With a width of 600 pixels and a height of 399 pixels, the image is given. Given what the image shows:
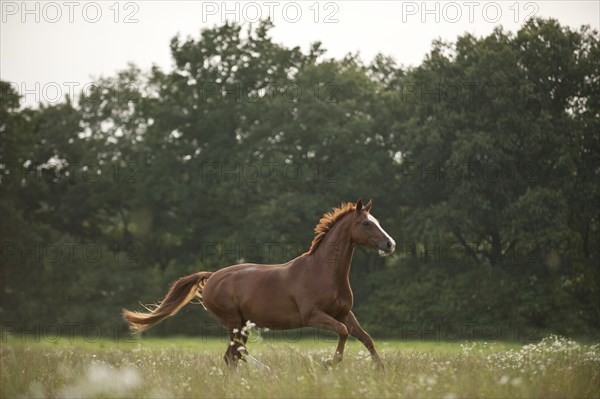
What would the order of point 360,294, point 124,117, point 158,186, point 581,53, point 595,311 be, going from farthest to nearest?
point 124,117
point 158,186
point 360,294
point 581,53
point 595,311

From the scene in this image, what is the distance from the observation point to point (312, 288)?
11.2 metres

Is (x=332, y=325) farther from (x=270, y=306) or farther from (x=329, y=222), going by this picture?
(x=329, y=222)

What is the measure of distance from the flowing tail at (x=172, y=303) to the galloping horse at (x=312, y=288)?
0.32 m

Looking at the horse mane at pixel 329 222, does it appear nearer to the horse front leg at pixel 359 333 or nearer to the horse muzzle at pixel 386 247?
the horse muzzle at pixel 386 247

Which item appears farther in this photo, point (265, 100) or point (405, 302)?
point (265, 100)

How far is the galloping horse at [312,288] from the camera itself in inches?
433

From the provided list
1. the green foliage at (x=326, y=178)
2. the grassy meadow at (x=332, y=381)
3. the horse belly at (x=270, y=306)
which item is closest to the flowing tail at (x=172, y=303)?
the horse belly at (x=270, y=306)

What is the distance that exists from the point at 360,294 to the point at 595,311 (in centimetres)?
1089

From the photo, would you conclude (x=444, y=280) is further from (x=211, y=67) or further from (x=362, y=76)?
(x=211, y=67)

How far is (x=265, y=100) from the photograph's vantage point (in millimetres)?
38094

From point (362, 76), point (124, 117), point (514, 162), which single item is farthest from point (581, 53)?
point (124, 117)

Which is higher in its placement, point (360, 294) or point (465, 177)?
point (465, 177)

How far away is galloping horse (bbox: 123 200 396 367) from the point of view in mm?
11008

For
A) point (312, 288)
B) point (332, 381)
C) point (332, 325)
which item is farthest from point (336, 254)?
point (332, 381)
